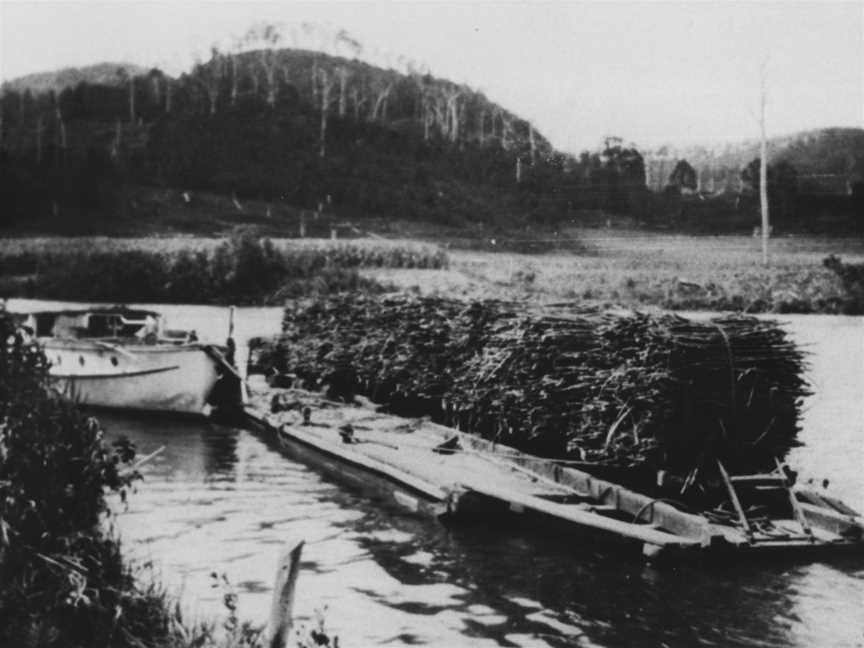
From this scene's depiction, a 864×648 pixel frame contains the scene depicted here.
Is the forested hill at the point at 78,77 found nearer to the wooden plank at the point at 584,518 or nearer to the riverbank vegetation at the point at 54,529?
the wooden plank at the point at 584,518

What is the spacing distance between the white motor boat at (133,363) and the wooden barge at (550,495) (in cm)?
525

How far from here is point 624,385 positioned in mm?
11648

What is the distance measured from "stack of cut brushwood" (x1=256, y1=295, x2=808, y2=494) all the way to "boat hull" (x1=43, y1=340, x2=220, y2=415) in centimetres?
751

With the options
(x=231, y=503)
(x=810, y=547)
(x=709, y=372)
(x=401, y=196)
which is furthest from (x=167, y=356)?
(x=401, y=196)

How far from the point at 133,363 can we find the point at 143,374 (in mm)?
377

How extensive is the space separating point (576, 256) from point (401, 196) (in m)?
28.6

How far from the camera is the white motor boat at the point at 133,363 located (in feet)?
73.6

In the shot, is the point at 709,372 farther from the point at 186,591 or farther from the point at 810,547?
the point at 186,591

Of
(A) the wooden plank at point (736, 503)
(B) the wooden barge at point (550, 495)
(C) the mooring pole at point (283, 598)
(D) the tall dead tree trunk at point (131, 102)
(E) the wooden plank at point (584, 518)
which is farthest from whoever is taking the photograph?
(D) the tall dead tree trunk at point (131, 102)

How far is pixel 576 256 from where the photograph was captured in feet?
111

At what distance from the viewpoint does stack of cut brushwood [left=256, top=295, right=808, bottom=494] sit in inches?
452

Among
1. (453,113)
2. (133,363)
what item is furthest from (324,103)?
(133,363)

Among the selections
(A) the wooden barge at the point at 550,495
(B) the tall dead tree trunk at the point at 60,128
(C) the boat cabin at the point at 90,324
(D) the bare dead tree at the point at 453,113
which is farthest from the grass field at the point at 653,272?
(B) the tall dead tree trunk at the point at 60,128

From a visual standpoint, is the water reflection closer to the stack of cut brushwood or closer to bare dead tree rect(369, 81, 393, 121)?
the stack of cut brushwood
